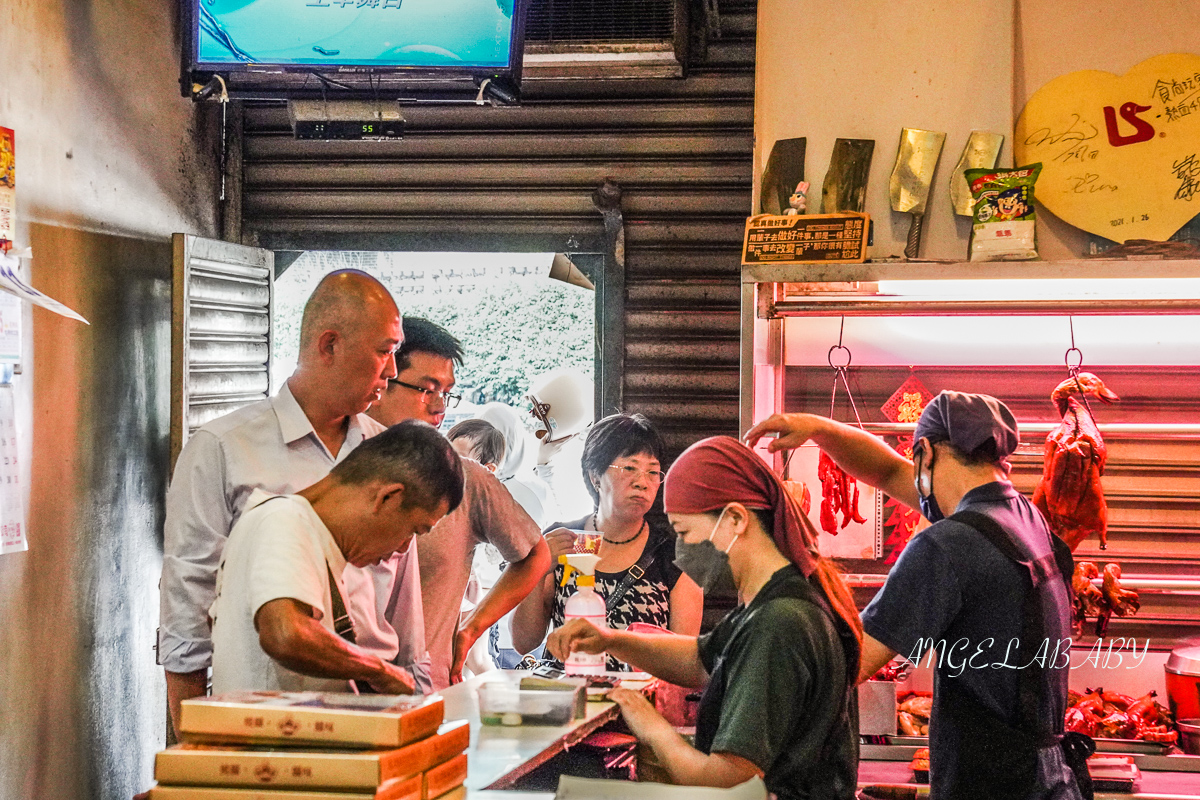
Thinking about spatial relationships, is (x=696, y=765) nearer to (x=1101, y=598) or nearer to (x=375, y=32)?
(x=1101, y=598)

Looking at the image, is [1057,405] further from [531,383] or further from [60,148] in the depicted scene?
[60,148]

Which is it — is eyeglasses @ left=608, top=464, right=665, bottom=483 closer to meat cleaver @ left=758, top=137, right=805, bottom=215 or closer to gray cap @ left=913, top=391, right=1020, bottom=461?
meat cleaver @ left=758, top=137, right=805, bottom=215

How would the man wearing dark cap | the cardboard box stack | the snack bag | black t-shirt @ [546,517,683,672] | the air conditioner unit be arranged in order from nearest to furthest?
the cardboard box stack
the man wearing dark cap
the snack bag
black t-shirt @ [546,517,683,672]
the air conditioner unit

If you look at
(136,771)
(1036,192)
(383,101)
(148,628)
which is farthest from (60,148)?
(1036,192)

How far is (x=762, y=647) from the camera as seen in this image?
7.14ft

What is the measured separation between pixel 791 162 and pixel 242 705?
2.68 m

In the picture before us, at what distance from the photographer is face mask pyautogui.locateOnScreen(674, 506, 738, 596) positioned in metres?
2.41

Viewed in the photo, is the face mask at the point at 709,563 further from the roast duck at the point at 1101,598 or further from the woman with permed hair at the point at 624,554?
the roast duck at the point at 1101,598

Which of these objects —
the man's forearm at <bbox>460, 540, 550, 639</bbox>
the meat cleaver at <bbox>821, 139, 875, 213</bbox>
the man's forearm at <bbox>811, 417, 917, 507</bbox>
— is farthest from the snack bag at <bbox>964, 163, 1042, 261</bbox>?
the man's forearm at <bbox>460, 540, 550, 639</bbox>

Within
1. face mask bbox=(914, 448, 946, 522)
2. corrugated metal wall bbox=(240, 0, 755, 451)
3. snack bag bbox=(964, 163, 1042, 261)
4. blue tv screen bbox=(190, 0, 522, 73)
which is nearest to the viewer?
face mask bbox=(914, 448, 946, 522)

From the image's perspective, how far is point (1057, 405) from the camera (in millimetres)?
3680
